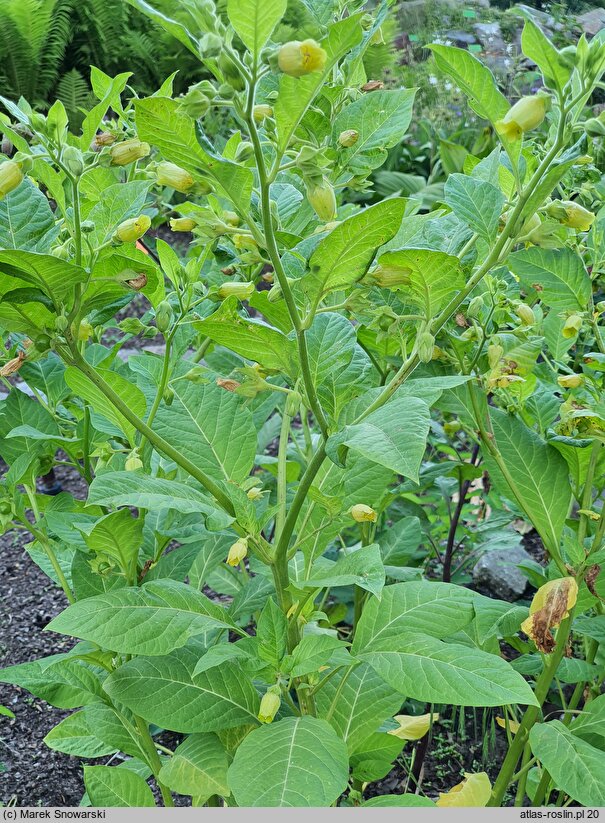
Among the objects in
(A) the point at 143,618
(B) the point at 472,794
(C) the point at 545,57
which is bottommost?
(B) the point at 472,794

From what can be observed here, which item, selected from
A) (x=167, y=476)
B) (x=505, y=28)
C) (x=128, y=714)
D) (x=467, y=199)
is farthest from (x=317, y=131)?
(x=505, y=28)

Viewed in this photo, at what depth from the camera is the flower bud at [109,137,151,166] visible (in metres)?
0.71

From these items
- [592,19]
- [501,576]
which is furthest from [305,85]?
[592,19]

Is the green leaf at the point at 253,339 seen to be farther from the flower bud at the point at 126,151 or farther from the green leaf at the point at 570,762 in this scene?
the green leaf at the point at 570,762

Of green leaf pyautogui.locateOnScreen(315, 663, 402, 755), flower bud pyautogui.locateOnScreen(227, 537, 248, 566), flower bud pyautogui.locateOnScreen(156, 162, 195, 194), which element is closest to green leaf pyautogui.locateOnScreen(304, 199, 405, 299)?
flower bud pyautogui.locateOnScreen(156, 162, 195, 194)

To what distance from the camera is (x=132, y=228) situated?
2.42 ft

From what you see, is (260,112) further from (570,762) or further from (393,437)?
(570,762)

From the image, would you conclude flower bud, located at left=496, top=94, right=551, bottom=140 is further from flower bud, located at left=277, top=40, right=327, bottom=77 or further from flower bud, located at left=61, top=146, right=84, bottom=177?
flower bud, located at left=61, top=146, right=84, bottom=177

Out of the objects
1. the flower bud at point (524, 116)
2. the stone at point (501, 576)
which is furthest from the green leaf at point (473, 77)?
the stone at point (501, 576)

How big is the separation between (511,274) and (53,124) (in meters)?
0.60

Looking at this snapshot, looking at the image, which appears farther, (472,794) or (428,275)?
(472,794)

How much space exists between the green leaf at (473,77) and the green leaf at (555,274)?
285 mm

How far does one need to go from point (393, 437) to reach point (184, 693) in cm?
42

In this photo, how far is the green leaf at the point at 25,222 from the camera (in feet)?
2.51
